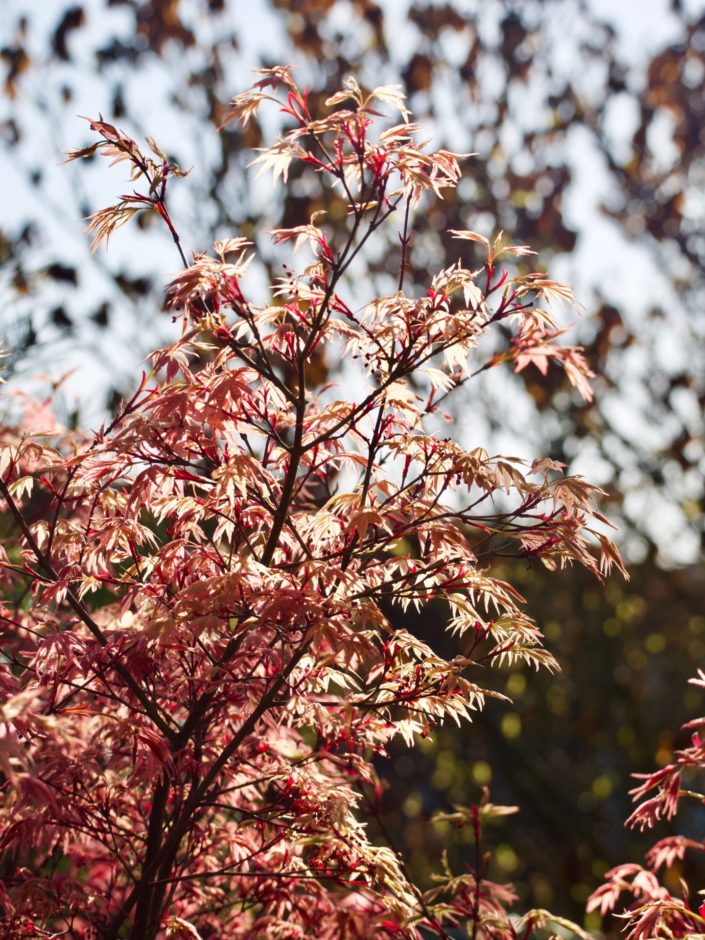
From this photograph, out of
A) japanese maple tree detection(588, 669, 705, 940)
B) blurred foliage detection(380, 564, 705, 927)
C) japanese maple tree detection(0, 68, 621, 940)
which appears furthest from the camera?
blurred foliage detection(380, 564, 705, 927)

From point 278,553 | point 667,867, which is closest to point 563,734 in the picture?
point 667,867

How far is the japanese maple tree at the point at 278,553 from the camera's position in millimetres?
2111

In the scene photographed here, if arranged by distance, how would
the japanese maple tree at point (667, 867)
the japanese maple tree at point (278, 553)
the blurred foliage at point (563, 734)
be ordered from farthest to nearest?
the blurred foliage at point (563, 734) → the japanese maple tree at point (667, 867) → the japanese maple tree at point (278, 553)

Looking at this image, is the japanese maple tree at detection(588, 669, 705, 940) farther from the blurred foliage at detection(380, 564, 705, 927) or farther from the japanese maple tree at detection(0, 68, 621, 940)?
the blurred foliage at detection(380, 564, 705, 927)

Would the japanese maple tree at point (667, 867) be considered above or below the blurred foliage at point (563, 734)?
below

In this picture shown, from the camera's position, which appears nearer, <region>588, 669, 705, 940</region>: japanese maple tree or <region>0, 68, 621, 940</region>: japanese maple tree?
<region>0, 68, 621, 940</region>: japanese maple tree

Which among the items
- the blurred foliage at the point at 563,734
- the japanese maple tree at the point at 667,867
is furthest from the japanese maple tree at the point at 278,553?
the blurred foliage at the point at 563,734

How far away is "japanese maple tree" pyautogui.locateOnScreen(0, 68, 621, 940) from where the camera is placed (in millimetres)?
2111

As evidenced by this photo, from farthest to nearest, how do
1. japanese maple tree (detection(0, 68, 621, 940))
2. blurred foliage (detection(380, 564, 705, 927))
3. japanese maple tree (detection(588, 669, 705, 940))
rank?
blurred foliage (detection(380, 564, 705, 927)) → japanese maple tree (detection(588, 669, 705, 940)) → japanese maple tree (detection(0, 68, 621, 940))

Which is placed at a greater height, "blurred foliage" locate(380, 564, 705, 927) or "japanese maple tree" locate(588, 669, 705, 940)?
"blurred foliage" locate(380, 564, 705, 927)

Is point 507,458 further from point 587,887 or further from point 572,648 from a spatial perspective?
point 572,648

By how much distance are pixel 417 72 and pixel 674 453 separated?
154 inches

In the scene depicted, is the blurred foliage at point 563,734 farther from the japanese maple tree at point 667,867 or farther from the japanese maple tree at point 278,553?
the japanese maple tree at point 278,553

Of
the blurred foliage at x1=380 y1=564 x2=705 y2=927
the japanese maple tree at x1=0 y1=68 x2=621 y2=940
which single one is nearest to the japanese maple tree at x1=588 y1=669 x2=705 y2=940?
the japanese maple tree at x1=0 y1=68 x2=621 y2=940
